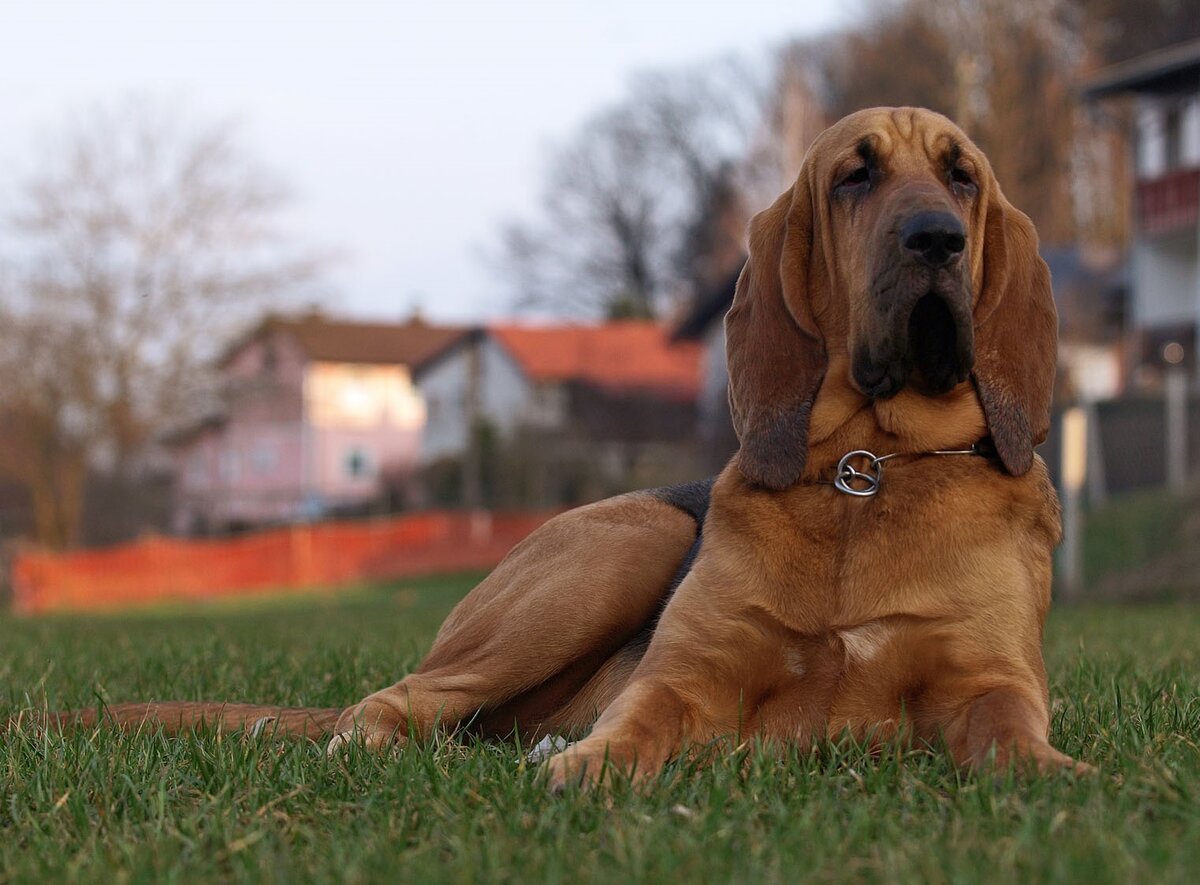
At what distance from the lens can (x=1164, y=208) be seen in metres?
31.0

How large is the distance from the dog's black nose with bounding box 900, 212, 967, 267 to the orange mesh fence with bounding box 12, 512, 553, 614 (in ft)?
93.0

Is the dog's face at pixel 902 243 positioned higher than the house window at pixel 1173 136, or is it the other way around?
the house window at pixel 1173 136

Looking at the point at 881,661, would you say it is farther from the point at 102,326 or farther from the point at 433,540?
the point at 102,326

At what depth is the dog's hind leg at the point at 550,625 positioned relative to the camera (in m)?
4.48

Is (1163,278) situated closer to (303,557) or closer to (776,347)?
(303,557)

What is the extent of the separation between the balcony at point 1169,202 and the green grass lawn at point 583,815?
28.3 m

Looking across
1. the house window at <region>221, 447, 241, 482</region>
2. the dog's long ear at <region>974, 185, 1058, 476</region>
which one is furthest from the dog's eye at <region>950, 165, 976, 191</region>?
the house window at <region>221, 447, 241, 482</region>

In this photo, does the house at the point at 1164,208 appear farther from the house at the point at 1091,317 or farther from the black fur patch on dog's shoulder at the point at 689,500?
the black fur patch on dog's shoulder at the point at 689,500

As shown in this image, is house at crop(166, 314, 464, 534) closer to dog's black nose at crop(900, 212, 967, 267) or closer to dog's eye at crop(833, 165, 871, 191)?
dog's eye at crop(833, 165, 871, 191)

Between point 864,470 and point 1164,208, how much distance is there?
2943 cm

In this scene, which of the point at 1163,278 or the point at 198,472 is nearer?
the point at 1163,278

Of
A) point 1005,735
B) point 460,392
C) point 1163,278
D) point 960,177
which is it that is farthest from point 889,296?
point 460,392

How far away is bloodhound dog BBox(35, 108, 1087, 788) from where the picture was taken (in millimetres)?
3799

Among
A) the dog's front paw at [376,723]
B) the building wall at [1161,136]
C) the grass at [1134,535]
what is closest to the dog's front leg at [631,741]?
the dog's front paw at [376,723]
